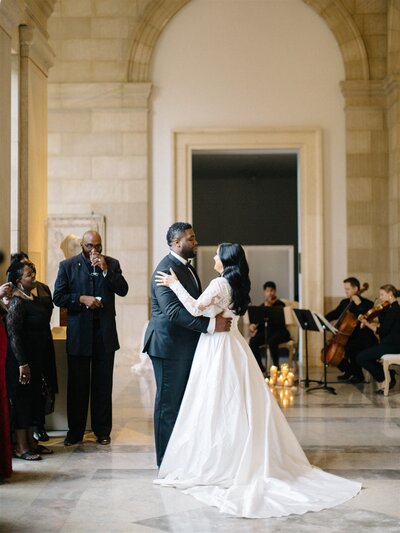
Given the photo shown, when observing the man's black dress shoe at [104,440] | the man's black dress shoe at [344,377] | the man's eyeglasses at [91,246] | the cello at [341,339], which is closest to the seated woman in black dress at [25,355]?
the man's black dress shoe at [104,440]

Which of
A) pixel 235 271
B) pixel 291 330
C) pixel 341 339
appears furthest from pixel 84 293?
pixel 291 330

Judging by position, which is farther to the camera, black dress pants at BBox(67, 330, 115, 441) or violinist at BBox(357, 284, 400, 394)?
violinist at BBox(357, 284, 400, 394)

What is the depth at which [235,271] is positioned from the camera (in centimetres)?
544

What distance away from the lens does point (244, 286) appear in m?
5.49

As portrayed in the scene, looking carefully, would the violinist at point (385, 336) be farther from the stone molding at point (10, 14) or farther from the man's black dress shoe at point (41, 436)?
the stone molding at point (10, 14)

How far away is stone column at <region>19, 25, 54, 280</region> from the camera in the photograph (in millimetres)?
7996

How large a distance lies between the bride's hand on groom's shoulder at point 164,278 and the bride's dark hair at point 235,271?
13.9 inches

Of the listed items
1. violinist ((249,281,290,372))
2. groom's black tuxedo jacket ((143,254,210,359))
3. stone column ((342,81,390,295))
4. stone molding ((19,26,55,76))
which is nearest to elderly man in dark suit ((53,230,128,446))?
groom's black tuxedo jacket ((143,254,210,359))

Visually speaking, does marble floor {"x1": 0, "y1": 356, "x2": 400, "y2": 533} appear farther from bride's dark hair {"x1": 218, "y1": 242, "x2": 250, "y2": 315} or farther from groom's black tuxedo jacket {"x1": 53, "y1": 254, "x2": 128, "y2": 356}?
bride's dark hair {"x1": 218, "y1": 242, "x2": 250, "y2": 315}

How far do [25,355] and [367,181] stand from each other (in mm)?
8507

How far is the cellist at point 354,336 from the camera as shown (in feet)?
34.7

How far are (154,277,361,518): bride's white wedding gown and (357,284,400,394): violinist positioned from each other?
4.67 m

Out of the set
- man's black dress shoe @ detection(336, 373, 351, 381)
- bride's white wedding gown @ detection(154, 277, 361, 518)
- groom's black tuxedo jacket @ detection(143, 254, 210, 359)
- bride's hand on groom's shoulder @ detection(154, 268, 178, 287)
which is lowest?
man's black dress shoe @ detection(336, 373, 351, 381)

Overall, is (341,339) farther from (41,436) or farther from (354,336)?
(41,436)
